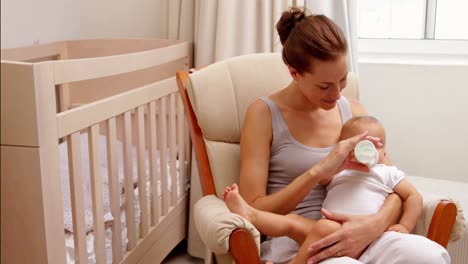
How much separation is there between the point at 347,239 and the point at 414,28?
158 centimetres

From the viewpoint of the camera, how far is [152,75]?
2457mm

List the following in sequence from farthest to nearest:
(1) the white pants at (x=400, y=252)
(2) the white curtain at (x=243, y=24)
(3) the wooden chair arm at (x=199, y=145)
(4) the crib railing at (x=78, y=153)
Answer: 1. (2) the white curtain at (x=243, y=24)
2. (3) the wooden chair arm at (x=199, y=145)
3. (1) the white pants at (x=400, y=252)
4. (4) the crib railing at (x=78, y=153)

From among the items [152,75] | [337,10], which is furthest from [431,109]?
[152,75]

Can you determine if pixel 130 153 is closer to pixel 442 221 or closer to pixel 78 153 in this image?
pixel 78 153

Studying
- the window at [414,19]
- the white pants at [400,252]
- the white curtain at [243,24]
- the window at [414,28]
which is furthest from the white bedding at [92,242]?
the window at [414,19]

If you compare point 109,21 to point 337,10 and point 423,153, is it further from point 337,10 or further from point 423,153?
point 423,153

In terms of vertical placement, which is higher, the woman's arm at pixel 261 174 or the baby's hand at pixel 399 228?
the woman's arm at pixel 261 174

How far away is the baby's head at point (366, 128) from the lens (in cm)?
148

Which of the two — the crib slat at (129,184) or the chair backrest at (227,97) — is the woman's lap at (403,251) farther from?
the crib slat at (129,184)

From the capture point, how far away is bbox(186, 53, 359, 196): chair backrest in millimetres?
1676

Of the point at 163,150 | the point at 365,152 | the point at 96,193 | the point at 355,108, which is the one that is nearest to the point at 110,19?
the point at 163,150

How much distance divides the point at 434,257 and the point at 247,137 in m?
0.58

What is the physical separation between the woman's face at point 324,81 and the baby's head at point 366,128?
0.30 ft

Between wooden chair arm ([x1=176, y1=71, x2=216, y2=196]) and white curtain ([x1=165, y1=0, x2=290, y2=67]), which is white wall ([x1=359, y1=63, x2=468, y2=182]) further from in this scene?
wooden chair arm ([x1=176, y1=71, x2=216, y2=196])
